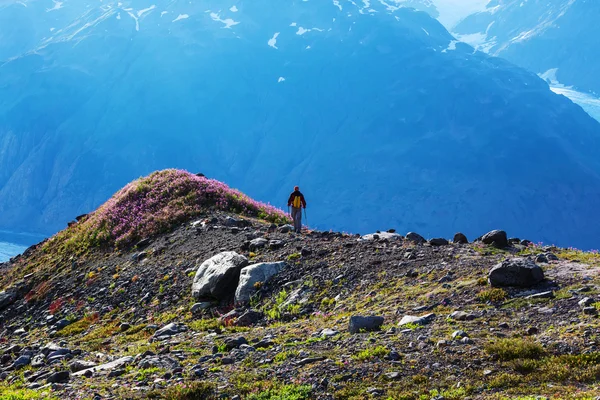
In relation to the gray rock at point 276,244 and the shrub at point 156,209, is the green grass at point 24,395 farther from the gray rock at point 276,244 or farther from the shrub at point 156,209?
the shrub at point 156,209

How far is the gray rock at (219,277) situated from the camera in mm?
22484

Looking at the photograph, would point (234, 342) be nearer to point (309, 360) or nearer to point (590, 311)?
point (309, 360)

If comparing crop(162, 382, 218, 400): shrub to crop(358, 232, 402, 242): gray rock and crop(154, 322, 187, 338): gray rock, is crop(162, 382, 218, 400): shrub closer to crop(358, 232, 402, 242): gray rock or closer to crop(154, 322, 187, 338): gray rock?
crop(154, 322, 187, 338): gray rock

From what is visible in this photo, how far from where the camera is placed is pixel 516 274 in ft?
50.1

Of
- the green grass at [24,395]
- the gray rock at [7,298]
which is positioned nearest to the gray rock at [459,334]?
the green grass at [24,395]

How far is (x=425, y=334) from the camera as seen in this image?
13.0 metres

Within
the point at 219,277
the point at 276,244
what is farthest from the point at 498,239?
the point at 219,277

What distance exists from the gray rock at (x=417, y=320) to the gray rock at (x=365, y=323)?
0.58m

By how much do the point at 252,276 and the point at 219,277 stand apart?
154cm

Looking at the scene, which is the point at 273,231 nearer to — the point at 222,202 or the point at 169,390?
the point at 222,202

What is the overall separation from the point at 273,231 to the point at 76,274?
11809 mm

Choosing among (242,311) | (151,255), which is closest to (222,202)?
(151,255)

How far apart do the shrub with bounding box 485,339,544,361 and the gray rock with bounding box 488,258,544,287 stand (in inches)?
163

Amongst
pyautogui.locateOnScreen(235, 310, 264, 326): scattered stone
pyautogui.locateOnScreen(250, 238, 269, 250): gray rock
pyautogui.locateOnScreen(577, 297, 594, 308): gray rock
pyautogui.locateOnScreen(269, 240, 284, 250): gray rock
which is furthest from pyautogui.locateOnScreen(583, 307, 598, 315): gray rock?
pyautogui.locateOnScreen(250, 238, 269, 250): gray rock
